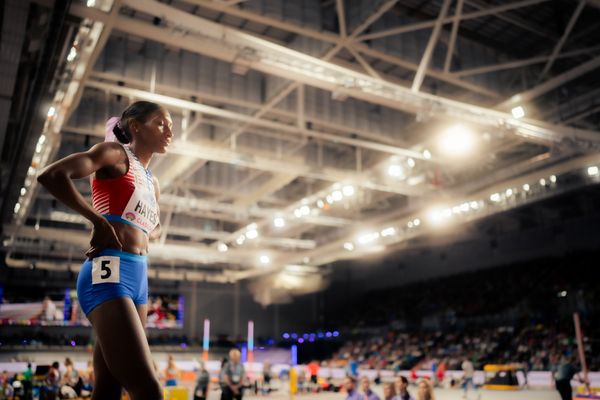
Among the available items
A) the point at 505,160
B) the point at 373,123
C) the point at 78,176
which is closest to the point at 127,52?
the point at 373,123

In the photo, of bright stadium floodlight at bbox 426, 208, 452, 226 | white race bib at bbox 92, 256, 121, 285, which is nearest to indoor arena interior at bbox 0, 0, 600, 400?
white race bib at bbox 92, 256, 121, 285

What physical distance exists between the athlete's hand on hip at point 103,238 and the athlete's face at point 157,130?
49 cm

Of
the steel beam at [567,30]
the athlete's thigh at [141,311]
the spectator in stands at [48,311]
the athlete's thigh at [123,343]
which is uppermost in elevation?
the steel beam at [567,30]

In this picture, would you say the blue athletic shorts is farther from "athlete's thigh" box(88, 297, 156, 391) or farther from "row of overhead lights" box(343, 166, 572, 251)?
"row of overhead lights" box(343, 166, 572, 251)

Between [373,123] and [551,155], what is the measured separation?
13.2ft

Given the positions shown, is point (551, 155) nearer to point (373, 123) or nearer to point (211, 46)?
point (373, 123)

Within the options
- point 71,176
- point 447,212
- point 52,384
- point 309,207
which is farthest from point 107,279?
point 447,212

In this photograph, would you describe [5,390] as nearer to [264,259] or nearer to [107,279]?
[264,259]

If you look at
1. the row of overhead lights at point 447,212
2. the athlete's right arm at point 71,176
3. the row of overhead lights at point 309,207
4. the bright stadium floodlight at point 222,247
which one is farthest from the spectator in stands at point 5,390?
the athlete's right arm at point 71,176

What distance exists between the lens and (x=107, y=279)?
6.08 feet

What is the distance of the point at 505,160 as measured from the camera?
15.4 metres

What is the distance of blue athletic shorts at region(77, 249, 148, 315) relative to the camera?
1.84 m

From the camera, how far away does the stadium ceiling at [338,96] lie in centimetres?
789

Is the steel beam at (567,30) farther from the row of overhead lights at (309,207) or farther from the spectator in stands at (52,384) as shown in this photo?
the spectator in stands at (52,384)
